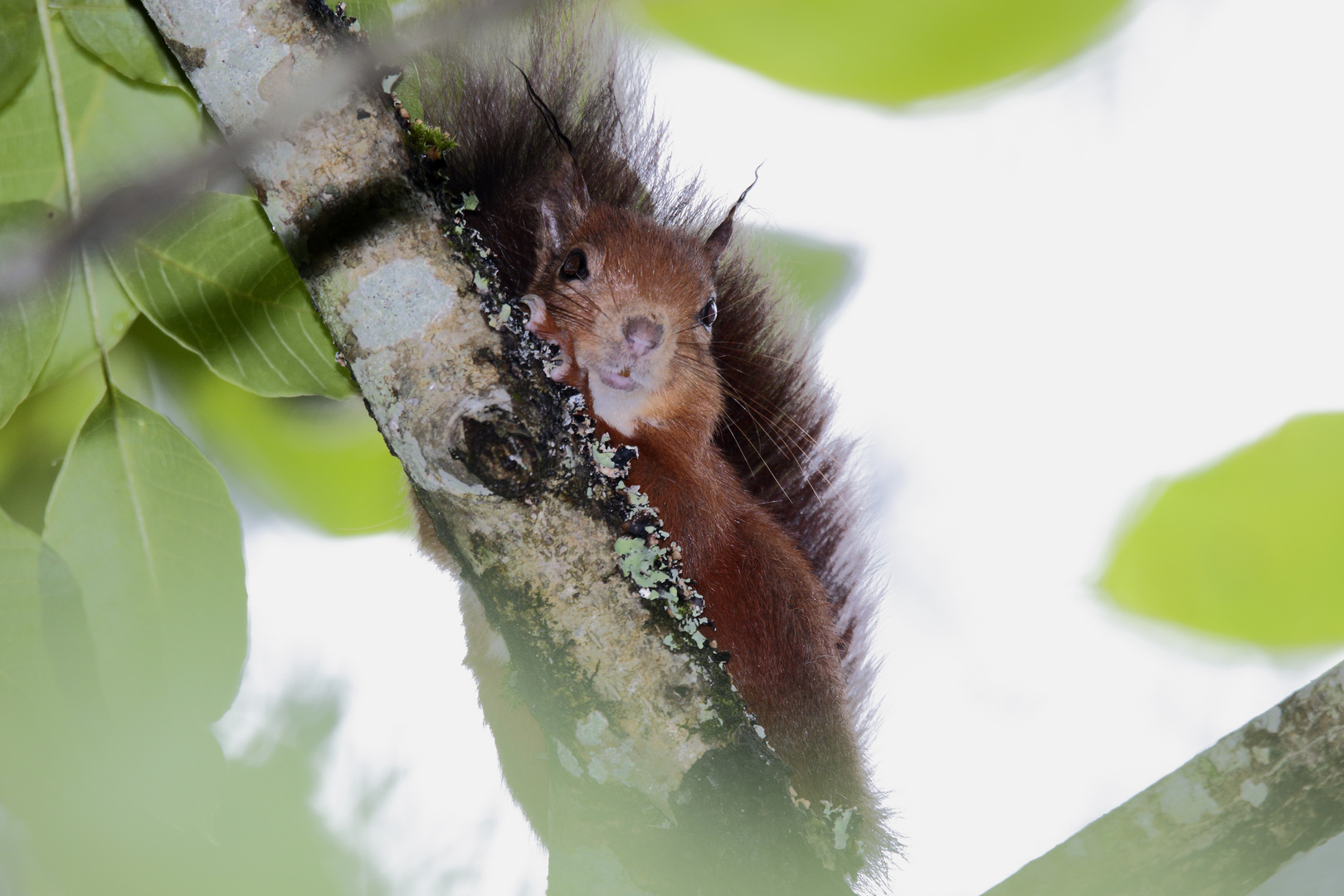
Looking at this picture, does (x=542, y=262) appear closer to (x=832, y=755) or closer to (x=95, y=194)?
(x=95, y=194)

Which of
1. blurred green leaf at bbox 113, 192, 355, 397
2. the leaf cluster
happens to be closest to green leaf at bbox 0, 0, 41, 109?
the leaf cluster

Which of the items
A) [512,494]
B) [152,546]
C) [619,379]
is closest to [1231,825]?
[512,494]

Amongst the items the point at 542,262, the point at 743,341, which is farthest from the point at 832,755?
the point at 542,262

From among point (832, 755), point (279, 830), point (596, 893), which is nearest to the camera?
point (279, 830)

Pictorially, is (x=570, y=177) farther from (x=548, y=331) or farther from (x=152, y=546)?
(x=152, y=546)

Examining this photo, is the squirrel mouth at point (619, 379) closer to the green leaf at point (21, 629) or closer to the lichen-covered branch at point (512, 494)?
the lichen-covered branch at point (512, 494)

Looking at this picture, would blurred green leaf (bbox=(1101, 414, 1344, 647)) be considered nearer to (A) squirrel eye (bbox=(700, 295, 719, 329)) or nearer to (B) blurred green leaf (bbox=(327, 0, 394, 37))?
(A) squirrel eye (bbox=(700, 295, 719, 329))
